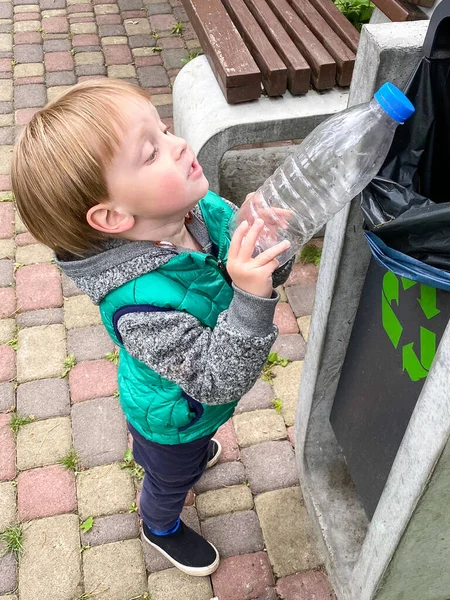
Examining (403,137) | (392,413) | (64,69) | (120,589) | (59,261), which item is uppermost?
(403,137)

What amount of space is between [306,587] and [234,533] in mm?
343

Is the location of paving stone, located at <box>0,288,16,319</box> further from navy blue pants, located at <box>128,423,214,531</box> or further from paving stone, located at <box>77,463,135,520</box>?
navy blue pants, located at <box>128,423,214,531</box>

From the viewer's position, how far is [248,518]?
2.61m

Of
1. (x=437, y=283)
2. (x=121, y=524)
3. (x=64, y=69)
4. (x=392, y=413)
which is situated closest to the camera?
(x=437, y=283)

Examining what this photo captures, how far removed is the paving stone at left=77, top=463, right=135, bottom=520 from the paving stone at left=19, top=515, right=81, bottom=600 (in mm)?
78

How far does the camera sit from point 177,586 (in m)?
2.42

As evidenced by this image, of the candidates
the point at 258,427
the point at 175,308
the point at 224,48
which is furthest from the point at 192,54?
the point at 175,308

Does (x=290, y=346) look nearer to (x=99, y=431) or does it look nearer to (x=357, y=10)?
(x=99, y=431)

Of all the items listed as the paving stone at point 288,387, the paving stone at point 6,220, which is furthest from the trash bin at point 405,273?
A: the paving stone at point 6,220

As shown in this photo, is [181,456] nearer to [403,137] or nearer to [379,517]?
[379,517]

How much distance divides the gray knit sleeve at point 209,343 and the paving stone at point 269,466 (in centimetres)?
125

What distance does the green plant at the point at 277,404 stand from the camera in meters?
2.98

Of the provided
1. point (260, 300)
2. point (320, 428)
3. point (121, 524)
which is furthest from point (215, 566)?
point (260, 300)

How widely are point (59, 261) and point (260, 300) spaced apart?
56 centimetres
